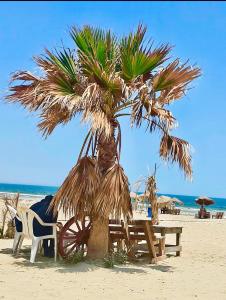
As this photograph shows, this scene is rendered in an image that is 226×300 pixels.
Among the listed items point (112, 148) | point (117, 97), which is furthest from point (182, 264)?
point (117, 97)

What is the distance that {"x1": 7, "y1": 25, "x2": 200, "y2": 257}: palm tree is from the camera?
29.4 ft

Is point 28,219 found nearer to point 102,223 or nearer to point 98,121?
point 102,223

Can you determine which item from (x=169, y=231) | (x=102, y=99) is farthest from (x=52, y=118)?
(x=169, y=231)

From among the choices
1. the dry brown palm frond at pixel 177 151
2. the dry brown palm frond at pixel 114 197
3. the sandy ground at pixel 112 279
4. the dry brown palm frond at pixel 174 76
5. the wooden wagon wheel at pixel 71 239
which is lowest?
the sandy ground at pixel 112 279

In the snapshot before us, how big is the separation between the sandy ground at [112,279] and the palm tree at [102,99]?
104 centimetres

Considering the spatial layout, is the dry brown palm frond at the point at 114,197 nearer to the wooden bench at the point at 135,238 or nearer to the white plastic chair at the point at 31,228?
the wooden bench at the point at 135,238

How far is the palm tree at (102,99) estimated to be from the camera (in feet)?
29.4

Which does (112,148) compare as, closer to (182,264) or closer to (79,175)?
(79,175)

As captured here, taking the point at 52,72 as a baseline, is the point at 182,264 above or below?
below

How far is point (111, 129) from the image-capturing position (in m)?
9.53

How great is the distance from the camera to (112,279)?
777 centimetres

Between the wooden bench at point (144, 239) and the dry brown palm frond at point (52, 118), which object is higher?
the dry brown palm frond at point (52, 118)

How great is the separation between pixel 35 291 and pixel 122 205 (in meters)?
2.70

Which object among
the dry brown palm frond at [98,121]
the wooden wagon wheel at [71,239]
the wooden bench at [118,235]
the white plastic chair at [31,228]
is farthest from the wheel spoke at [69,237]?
the dry brown palm frond at [98,121]
